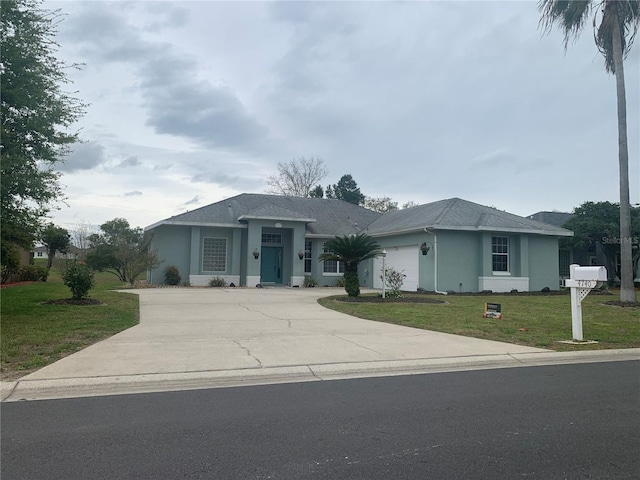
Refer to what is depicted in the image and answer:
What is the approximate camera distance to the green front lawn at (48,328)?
738 cm

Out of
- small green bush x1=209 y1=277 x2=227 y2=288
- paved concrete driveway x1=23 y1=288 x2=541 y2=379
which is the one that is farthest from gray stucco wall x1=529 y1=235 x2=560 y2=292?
small green bush x1=209 y1=277 x2=227 y2=288

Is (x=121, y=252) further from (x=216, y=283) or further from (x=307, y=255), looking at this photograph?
(x=307, y=255)

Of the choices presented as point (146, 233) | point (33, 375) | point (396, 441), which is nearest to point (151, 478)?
point (396, 441)

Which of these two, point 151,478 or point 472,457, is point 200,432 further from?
point 472,457

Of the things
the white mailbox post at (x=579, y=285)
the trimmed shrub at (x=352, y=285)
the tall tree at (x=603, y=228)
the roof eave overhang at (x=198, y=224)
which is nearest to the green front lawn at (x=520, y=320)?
the white mailbox post at (x=579, y=285)

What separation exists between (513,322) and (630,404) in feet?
21.5

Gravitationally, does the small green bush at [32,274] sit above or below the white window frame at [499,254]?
below

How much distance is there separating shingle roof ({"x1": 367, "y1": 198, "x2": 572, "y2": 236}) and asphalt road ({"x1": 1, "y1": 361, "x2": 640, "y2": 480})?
632 inches

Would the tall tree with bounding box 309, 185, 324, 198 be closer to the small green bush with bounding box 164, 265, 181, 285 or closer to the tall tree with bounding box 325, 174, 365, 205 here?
the tall tree with bounding box 325, 174, 365, 205

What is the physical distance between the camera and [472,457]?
4078mm

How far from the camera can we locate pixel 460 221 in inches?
890

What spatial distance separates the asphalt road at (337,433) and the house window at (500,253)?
1703cm

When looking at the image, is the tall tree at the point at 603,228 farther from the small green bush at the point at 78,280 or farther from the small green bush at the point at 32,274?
the small green bush at the point at 32,274

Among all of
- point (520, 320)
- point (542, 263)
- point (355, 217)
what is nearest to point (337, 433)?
point (520, 320)
